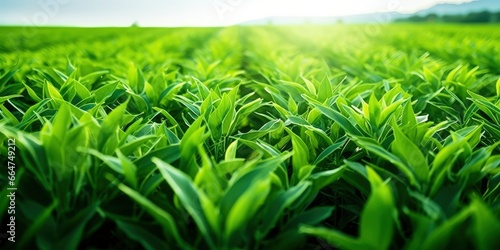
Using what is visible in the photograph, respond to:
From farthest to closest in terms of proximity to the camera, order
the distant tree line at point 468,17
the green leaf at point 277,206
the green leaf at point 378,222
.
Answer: the distant tree line at point 468,17, the green leaf at point 277,206, the green leaf at point 378,222

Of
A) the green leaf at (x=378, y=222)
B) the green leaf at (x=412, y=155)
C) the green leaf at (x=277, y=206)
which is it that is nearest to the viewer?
the green leaf at (x=378, y=222)

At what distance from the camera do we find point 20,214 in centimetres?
127

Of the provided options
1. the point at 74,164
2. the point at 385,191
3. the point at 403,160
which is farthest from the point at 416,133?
the point at 74,164

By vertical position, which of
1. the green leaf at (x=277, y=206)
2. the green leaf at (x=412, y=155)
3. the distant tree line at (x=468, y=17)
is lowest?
the green leaf at (x=277, y=206)

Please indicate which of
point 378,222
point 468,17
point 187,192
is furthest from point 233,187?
point 468,17

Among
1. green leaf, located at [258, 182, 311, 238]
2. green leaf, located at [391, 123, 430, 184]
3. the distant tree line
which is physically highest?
the distant tree line

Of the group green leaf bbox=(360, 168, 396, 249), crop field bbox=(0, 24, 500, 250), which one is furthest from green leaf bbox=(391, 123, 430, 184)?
green leaf bbox=(360, 168, 396, 249)

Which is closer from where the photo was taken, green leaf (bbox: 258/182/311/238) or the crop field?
the crop field

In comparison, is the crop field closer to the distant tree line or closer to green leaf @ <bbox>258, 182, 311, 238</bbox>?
green leaf @ <bbox>258, 182, 311, 238</bbox>

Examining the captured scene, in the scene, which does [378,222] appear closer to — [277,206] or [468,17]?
[277,206]

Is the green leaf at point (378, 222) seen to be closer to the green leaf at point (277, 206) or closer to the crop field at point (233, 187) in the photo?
the crop field at point (233, 187)

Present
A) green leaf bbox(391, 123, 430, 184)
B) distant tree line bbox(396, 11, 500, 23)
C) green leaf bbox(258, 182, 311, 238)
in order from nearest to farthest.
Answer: green leaf bbox(258, 182, 311, 238)
green leaf bbox(391, 123, 430, 184)
distant tree line bbox(396, 11, 500, 23)

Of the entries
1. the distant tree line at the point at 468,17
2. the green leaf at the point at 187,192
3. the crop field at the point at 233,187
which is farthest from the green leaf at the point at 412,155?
the distant tree line at the point at 468,17

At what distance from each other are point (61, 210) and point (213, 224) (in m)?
0.49
